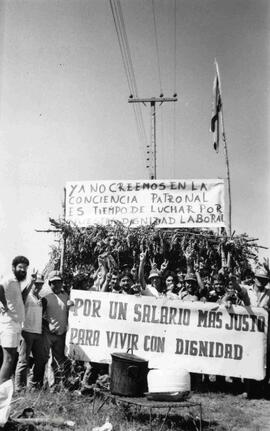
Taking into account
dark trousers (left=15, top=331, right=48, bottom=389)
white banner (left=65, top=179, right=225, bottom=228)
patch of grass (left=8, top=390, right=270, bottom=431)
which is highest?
white banner (left=65, top=179, right=225, bottom=228)

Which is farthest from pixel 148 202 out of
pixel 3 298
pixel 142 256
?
pixel 3 298

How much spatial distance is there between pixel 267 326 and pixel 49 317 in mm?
3897

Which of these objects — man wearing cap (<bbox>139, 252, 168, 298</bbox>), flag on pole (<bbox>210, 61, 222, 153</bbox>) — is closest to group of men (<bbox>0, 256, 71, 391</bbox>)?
man wearing cap (<bbox>139, 252, 168, 298</bbox>)

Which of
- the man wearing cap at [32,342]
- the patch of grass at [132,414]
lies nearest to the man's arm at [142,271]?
the man wearing cap at [32,342]

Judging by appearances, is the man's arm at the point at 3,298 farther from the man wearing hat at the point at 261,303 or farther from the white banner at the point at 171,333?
the man wearing hat at the point at 261,303

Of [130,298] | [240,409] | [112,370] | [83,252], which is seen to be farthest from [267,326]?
[83,252]

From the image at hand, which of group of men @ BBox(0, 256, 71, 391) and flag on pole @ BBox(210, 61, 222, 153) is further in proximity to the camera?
flag on pole @ BBox(210, 61, 222, 153)

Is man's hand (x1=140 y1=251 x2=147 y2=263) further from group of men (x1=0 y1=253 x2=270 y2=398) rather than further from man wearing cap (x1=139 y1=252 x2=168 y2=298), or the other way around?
Answer: group of men (x1=0 y1=253 x2=270 y2=398)

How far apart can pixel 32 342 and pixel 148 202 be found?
4.34 metres

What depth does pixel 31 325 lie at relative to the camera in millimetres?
7707

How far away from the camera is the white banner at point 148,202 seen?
34.1 feet

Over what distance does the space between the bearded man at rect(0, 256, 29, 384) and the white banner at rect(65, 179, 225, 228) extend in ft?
12.4

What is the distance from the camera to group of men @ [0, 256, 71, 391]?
22.5 ft

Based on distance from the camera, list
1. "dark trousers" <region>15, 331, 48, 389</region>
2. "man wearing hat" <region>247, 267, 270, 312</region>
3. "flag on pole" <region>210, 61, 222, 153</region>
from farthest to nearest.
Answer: "flag on pole" <region>210, 61, 222, 153</region> < "man wearing hat" <region>247, 267, 270, 312</region> < "dark trousers" <region>15, 331, 48, 389</region>
